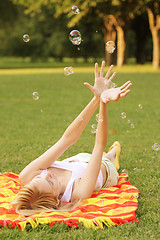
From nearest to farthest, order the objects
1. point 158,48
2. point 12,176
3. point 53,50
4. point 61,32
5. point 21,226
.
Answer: point 21,226 < point 12,176 < point 158,48 < point 61,32 < point 53,50

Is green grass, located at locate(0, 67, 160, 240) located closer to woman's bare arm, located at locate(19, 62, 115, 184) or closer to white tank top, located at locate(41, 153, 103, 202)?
white tank top, located at locate(41, 153, 103, 202)

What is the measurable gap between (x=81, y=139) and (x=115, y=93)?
114 inches

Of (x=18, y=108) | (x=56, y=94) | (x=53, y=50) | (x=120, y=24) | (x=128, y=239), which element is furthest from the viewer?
(x=53, y=50)

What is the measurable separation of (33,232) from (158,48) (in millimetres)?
21663

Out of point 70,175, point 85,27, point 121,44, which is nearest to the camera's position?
point 70,175

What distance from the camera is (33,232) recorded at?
2688mm

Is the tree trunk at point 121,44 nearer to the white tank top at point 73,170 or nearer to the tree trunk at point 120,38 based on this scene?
the tree trunk at point 120,38

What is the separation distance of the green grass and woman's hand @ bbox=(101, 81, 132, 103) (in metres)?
0.98

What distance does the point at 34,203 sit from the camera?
9.54 feet

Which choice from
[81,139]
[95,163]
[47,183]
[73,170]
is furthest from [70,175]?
[81,139]

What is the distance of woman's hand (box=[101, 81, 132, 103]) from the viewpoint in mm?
2883

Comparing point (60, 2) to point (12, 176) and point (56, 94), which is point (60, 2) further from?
point (12, 176)

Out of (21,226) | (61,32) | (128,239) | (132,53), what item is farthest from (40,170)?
(132,53)

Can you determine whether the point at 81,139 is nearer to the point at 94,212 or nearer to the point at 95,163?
the point at 95,163
